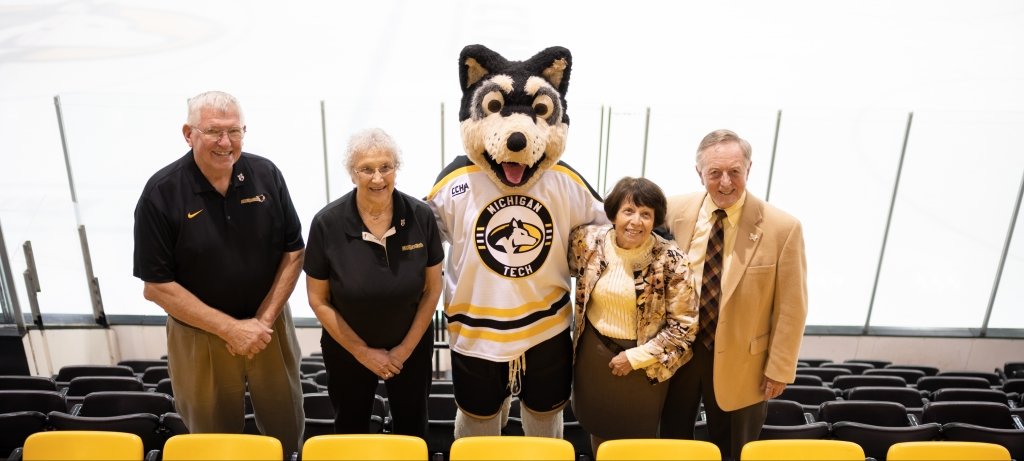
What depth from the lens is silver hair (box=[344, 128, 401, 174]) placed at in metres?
2.48

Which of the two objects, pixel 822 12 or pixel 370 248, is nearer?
pixel 370 248

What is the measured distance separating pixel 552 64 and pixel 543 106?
20 centimetres

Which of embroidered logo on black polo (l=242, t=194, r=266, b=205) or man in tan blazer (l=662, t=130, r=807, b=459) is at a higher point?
embroidered logo on black polo (l=242, t=194, r=266, b=205)

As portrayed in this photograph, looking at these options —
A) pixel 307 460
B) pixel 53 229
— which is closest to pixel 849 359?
pixel 307 460

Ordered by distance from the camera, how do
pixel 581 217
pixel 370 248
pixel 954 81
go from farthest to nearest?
pixel 954 81 < pixel 581 217 < pixel 370 248

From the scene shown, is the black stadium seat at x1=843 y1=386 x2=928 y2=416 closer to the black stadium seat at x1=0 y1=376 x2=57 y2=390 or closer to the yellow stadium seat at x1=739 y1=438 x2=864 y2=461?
the yellow stadium seat at x1=739 y1=438 x2=864 y2=461

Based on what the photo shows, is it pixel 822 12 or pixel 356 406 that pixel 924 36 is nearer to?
pixel 822 12

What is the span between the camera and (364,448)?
7.72 ft

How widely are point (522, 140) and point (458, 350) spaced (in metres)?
0.94

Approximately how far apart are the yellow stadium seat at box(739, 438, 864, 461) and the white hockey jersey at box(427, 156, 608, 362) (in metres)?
0.91

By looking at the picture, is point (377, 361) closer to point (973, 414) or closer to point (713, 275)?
point (713, 275)

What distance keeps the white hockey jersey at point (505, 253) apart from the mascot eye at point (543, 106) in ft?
0.80

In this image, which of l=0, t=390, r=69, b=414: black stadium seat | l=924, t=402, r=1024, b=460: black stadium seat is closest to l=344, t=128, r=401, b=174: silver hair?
l=0, t=390, r=69, b=414: black stadium seat

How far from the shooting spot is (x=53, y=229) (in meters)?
6.20
